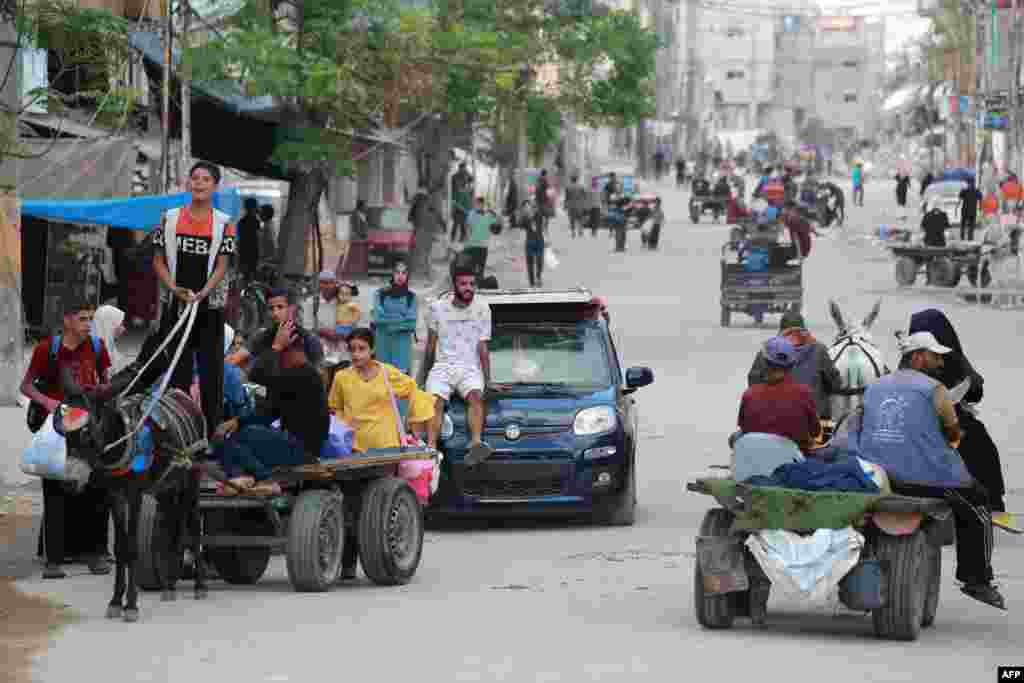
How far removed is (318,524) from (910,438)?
10.9 feet

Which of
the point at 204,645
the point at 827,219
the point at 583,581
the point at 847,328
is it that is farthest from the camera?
the point at 827,219

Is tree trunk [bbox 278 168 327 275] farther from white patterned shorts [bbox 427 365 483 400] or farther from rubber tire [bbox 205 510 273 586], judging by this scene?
rubber tire [bbox 205 510 273 586]

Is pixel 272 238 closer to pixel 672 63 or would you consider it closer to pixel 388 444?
pixel 388 444

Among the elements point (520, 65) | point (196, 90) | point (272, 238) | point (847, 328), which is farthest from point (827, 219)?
point (847, 328)

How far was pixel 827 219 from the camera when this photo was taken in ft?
247

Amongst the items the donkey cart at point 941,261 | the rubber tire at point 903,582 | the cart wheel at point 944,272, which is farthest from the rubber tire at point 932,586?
the cart wheel at point 944,272

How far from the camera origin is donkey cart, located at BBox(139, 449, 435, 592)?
1299cm

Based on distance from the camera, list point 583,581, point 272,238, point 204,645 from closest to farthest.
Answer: point 204,645, point 583,581, point 272,238

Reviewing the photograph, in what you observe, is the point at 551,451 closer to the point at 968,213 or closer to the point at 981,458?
the point at 981,458

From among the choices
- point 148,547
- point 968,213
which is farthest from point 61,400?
point 968,213

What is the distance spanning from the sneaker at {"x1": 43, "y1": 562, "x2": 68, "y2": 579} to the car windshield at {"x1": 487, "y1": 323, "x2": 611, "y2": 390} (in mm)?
4609

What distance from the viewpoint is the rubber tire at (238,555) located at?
44.3 ft

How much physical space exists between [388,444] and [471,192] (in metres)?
48.7

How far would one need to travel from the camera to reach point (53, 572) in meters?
14.0
